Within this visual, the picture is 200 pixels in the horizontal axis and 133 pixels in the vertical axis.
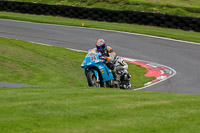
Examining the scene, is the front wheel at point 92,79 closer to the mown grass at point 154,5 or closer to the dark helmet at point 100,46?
the dark helmet at point 100,46

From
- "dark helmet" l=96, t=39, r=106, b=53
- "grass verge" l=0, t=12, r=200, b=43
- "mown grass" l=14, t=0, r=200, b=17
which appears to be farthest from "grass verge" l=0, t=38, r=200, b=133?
"mown grass" l=14, t=0, r=200, b=17

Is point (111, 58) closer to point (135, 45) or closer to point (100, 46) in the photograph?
point (100, 46)

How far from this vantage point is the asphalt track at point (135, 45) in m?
14.8

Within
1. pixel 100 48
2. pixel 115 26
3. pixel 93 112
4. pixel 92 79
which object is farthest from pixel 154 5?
pixel 93 112

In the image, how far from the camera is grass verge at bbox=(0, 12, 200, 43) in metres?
22.9

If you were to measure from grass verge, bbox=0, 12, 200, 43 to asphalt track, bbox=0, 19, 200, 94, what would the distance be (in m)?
0.81

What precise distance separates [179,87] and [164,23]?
38.9ft

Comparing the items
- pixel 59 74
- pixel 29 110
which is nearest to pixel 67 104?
pixel 29 110

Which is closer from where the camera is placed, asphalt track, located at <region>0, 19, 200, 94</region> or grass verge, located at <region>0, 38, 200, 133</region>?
grass verge, located at <region>0, 38, 200, 133</region>

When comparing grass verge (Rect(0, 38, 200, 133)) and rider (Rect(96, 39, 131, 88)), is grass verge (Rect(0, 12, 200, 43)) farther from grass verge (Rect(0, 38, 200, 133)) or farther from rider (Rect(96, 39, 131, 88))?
grass verge (Rect(0, 38, 200, 133))

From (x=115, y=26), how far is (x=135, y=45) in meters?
5.22

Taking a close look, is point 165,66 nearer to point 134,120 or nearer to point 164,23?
point 164,23

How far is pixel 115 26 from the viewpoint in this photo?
2631 cm

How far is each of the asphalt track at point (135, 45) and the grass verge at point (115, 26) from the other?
81 centimetres
